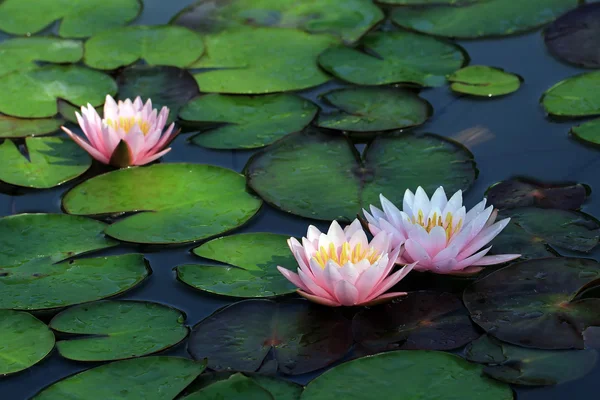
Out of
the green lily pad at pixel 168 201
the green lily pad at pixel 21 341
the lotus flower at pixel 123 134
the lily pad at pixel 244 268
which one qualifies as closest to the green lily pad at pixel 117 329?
the green lily pad at pixel 21 341

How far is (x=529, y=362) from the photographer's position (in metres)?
2.53

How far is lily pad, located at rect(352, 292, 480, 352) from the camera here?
2648mm

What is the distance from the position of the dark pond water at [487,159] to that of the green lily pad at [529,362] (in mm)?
30

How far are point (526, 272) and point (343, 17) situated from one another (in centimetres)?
244

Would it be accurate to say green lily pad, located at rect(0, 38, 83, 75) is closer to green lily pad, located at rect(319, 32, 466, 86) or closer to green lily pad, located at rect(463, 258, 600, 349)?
green lily pad, located at rect(319, 32, 466, 86)

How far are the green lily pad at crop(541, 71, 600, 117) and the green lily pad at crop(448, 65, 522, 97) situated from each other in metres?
0.19

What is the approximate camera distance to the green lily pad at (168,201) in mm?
3262

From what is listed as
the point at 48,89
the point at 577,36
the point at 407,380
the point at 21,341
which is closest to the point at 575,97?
the point at 577,36

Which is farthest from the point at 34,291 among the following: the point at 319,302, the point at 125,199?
the point at 319,302

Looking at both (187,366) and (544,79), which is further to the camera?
(544,79)

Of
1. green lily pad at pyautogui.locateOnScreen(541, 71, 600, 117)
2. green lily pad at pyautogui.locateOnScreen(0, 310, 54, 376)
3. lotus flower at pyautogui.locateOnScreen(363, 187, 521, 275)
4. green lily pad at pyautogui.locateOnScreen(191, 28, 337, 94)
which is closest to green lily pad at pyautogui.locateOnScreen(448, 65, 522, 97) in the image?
green lily pad at pyautogui.locateOnScreen(541, 71, 600, 117)

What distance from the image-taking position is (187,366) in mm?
2553

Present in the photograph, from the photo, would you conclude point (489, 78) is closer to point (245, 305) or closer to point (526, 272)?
point (526, 272)

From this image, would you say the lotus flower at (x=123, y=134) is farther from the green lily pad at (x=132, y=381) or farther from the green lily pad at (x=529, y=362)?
the green lily pad at (x=529, y=362)
